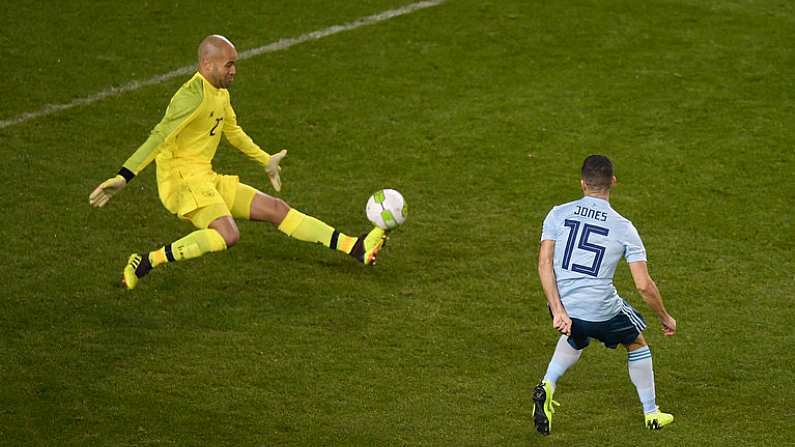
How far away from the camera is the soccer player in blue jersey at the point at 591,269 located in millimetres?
7395

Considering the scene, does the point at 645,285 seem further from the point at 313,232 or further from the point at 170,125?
the point at 170,125

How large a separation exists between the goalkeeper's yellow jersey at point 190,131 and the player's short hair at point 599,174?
10.5 feet

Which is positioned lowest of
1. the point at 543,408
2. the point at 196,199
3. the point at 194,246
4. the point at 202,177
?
the point at 543,408

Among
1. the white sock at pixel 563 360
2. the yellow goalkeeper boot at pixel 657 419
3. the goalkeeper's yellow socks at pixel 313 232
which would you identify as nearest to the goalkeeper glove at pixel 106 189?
the goalkeeper's yellow socks at pixel 313 232

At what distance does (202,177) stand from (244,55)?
5063 millimetres

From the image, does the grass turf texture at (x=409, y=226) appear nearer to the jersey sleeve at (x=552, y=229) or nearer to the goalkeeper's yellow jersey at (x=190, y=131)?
the goalkeeper's yellow jersey at (x=190, y=131)

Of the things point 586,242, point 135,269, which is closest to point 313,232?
point 135,269

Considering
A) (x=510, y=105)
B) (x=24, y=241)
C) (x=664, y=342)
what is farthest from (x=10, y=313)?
(x=510, y=105)

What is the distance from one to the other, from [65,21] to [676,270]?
820cm

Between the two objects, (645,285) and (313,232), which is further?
(313,232)

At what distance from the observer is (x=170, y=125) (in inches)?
367

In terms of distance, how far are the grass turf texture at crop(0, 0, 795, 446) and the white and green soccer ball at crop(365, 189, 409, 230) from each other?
1.61ft

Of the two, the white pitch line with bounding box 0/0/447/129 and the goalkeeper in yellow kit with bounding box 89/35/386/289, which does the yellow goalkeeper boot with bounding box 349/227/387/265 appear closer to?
the goalkeeper in yellow kit with bounding box 89/35/386/289

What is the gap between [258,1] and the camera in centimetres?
1590
